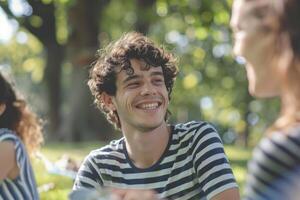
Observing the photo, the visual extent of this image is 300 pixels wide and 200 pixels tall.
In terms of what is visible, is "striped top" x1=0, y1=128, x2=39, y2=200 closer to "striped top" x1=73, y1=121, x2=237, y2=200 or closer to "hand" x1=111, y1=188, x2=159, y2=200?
"striped top" x1=73, y1=121, x2=237, y2=200

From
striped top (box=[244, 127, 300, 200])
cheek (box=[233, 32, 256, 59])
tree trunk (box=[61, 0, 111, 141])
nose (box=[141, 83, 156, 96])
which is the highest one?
tree trunk (box=[61, 0, 111, 141])

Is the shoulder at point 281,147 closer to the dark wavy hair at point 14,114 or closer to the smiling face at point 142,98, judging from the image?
the smiling face at point 142,98

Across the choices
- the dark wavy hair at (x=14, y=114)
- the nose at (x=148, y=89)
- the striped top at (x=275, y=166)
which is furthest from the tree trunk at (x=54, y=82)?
the striped top at (x=275, y=166)

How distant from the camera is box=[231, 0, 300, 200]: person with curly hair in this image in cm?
164

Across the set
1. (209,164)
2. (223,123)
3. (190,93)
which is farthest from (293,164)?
(223,123)

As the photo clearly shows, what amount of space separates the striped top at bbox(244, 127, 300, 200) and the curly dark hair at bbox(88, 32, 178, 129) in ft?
5.77

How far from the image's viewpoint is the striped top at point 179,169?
3.15m

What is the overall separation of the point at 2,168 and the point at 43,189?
10.5 feet

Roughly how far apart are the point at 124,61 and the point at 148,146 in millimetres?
432

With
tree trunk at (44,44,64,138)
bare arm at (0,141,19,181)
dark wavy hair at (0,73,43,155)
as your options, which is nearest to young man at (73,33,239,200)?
bare arm at (0,141,19,181)

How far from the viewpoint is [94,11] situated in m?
17.0

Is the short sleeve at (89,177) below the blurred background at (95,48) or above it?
below

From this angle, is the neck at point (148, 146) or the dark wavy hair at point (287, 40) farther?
the neck at point (148, 146)

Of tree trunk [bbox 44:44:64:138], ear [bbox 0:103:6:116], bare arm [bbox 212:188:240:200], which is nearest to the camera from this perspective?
bare arm [bbox 212:188:240:200]
